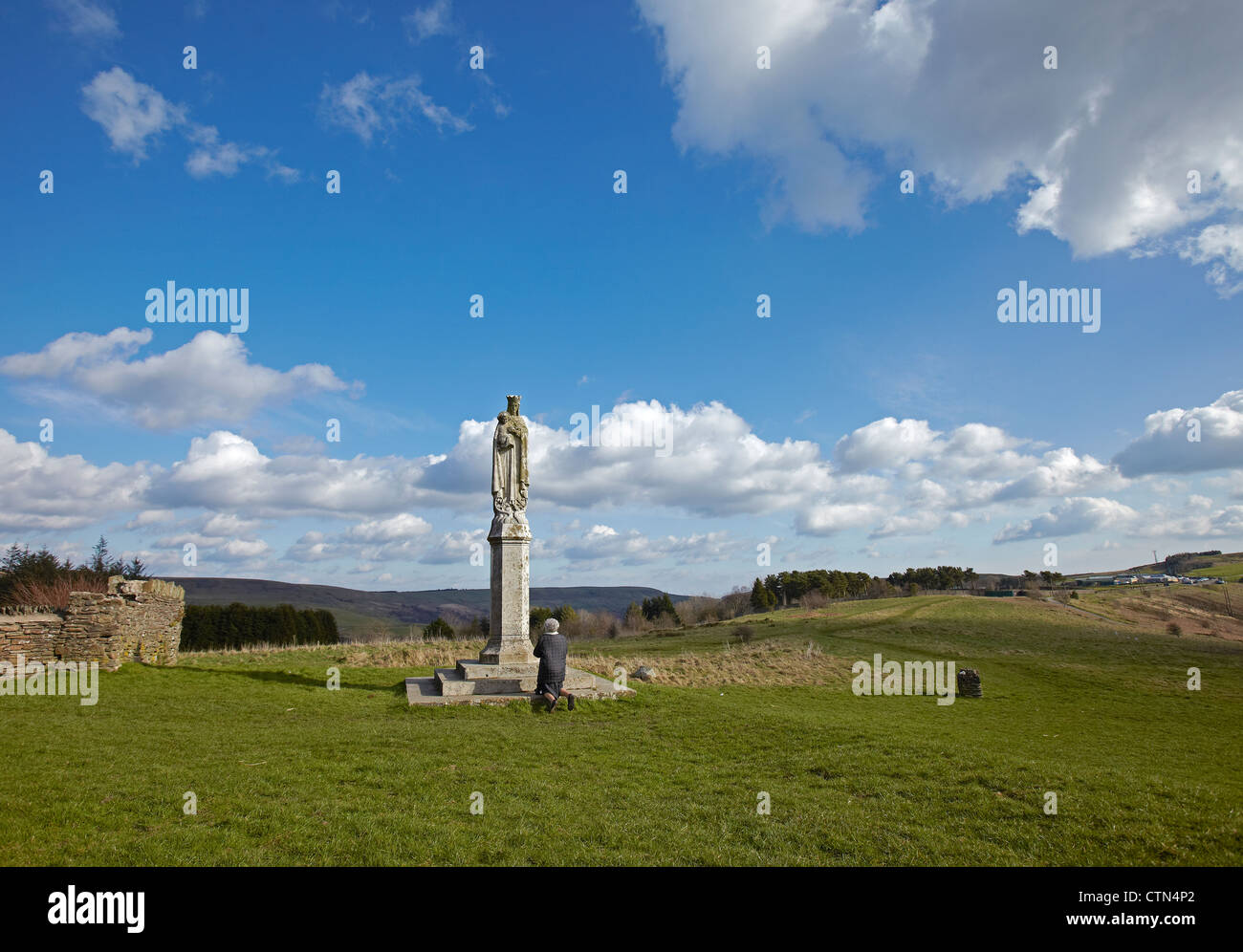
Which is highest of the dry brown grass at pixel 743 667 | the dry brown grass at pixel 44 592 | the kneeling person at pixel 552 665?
the dry brown grass at pixel 44 592

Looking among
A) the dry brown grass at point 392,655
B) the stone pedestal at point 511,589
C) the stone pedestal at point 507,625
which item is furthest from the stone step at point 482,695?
the dry brown grass at point 392,655

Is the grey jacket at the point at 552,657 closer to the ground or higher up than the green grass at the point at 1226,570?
higher up

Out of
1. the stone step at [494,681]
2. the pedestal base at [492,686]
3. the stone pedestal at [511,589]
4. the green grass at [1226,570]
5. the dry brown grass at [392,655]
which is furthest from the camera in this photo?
the green grass at [1226,570]

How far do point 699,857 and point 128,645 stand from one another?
19173 mm

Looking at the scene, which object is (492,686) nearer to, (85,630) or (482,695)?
(482,695)

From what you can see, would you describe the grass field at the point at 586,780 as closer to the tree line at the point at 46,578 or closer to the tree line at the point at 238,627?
the tree line at the point at 46,578

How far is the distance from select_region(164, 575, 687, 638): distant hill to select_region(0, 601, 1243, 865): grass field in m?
78.2

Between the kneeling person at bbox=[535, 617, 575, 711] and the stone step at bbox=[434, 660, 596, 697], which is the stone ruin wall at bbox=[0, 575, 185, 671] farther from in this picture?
the kneeling person at bbox=[535, 617, 575, 711]

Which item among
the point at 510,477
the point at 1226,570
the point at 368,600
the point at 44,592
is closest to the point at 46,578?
the point at 44,592

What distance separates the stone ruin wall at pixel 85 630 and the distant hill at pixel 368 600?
7129 centimetres

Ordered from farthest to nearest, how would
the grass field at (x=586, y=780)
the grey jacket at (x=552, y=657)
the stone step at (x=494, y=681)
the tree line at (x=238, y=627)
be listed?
the tree line at (x=238, y=627)
the stone step at (x=494, y=681)
the grey jacket at (x=552, y=657)
the grass field at (x=586, y=780)

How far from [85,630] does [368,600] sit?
13059 cm

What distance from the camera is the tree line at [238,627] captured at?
49.9m
